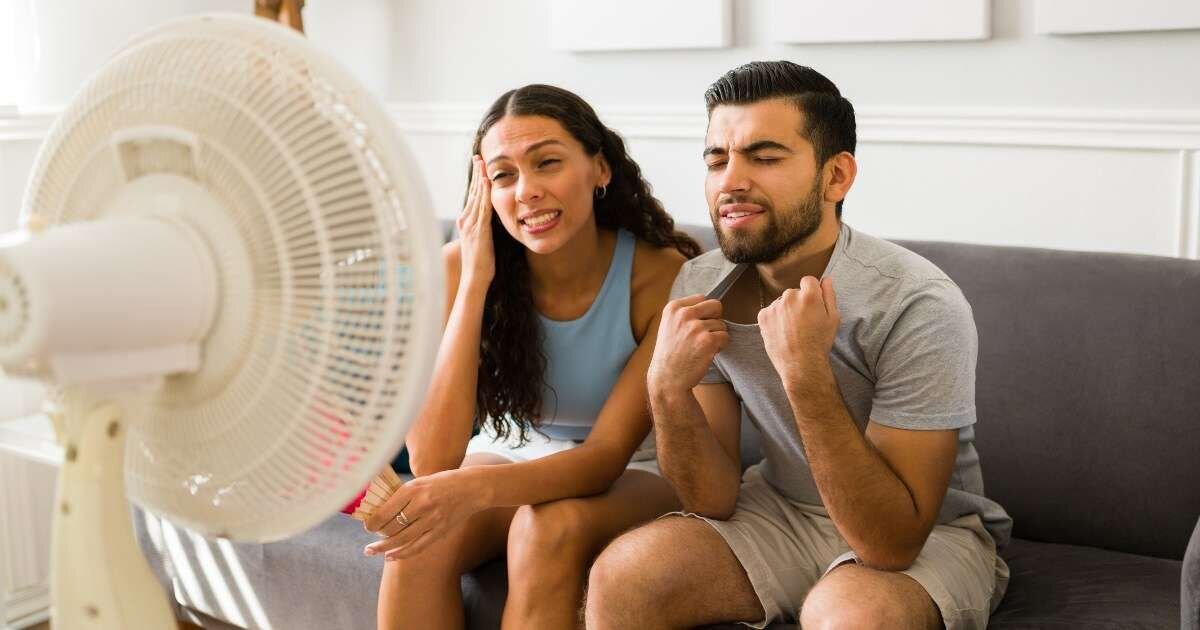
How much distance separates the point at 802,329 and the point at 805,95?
14.2 inches

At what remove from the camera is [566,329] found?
6.74ft

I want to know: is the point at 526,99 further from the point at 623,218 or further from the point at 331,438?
the point at 331,438

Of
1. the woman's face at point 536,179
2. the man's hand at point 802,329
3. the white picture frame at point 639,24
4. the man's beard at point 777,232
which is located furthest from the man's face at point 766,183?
the white picture frame at point 639,24

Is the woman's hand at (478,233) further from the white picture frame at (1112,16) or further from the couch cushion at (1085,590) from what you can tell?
the white picture frame at (1112,16)

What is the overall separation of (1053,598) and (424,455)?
927mm

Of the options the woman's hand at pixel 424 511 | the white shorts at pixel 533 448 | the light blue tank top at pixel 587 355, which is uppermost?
the light blue tank top at pixel 587 355

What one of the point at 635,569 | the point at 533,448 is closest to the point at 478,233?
the point at 533,448

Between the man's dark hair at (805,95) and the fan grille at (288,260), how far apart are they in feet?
3.27

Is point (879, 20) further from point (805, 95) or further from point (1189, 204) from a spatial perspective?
point (805, 95)

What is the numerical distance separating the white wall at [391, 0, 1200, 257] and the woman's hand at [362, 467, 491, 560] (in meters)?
1.12

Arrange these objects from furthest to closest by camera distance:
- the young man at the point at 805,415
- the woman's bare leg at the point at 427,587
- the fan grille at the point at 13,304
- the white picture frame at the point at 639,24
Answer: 1. the white picture frame at the point at 639,24
2. the woman's bare leg at the point at 427,587
3. the young man at the point at 805,415
4. the fan grille at the point at 13,304

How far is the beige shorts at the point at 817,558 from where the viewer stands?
1593mm

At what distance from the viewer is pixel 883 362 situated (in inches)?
65.5

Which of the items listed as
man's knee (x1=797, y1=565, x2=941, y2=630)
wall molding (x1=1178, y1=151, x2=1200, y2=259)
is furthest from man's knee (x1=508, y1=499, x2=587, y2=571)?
wall molding (x1=1178, y1=151, x2=1200, y2=259)
